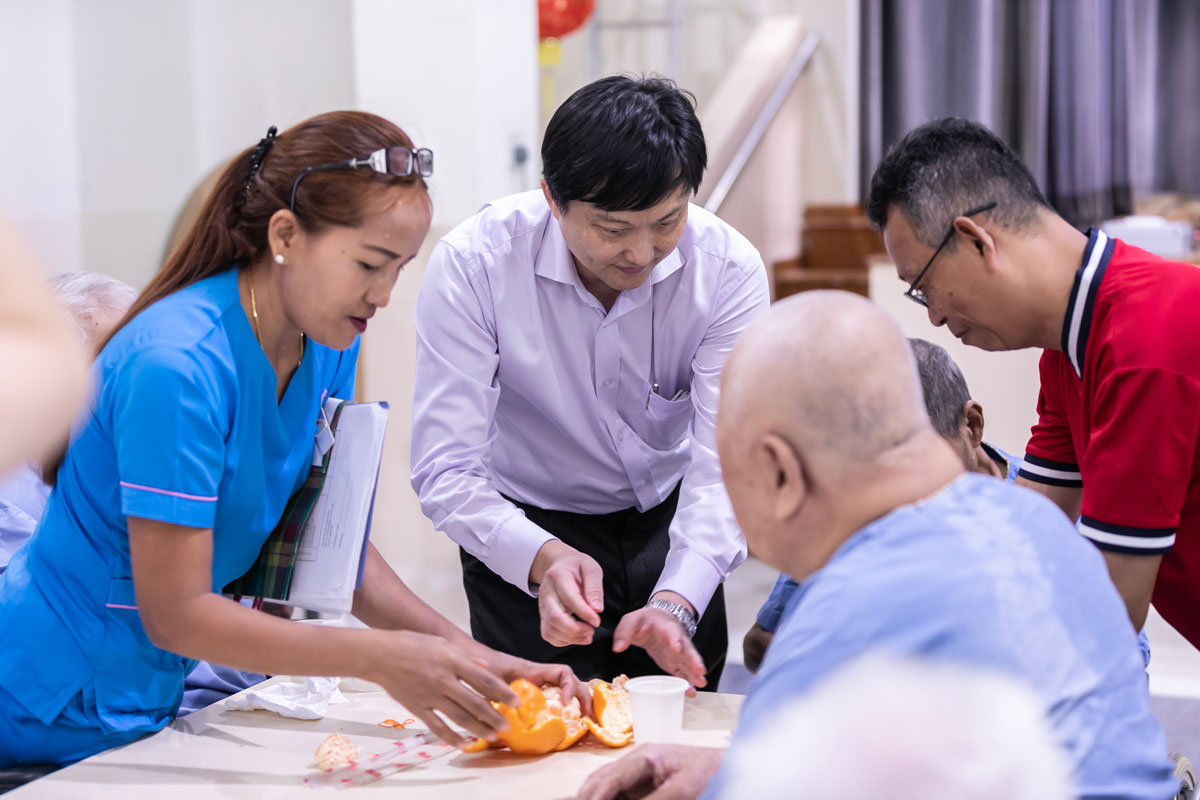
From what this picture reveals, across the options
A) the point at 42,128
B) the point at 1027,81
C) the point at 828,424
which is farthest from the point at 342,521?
the point at 1027,81

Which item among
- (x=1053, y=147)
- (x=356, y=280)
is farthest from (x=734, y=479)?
(x=1053, y=147)

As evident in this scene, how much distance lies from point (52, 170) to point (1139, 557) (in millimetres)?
3508

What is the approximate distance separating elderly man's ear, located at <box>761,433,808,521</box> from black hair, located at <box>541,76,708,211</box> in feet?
3.02

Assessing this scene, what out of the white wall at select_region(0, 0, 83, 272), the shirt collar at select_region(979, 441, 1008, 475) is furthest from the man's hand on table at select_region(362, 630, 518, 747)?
the white wall at select_region(0, 0, 83, 272)

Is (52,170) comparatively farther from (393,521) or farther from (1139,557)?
(1139,557)

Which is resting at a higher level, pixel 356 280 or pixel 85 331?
pixel 356 280

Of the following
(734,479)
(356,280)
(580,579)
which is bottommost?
(580,579)

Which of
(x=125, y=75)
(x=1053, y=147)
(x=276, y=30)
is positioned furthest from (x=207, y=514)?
(x=1053, y=147)

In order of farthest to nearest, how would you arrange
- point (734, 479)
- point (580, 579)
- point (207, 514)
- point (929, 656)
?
point (580, 579) < point (207, 514) < point (734, 479) < point (929, 656)

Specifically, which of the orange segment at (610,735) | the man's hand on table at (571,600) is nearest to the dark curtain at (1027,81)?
the man's hand on table at (571,600)

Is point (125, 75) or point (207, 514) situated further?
point (125, 75)

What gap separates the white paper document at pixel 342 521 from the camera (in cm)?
179

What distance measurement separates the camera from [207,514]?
1.60 m

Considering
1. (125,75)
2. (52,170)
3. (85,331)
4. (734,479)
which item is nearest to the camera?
(734,479)
